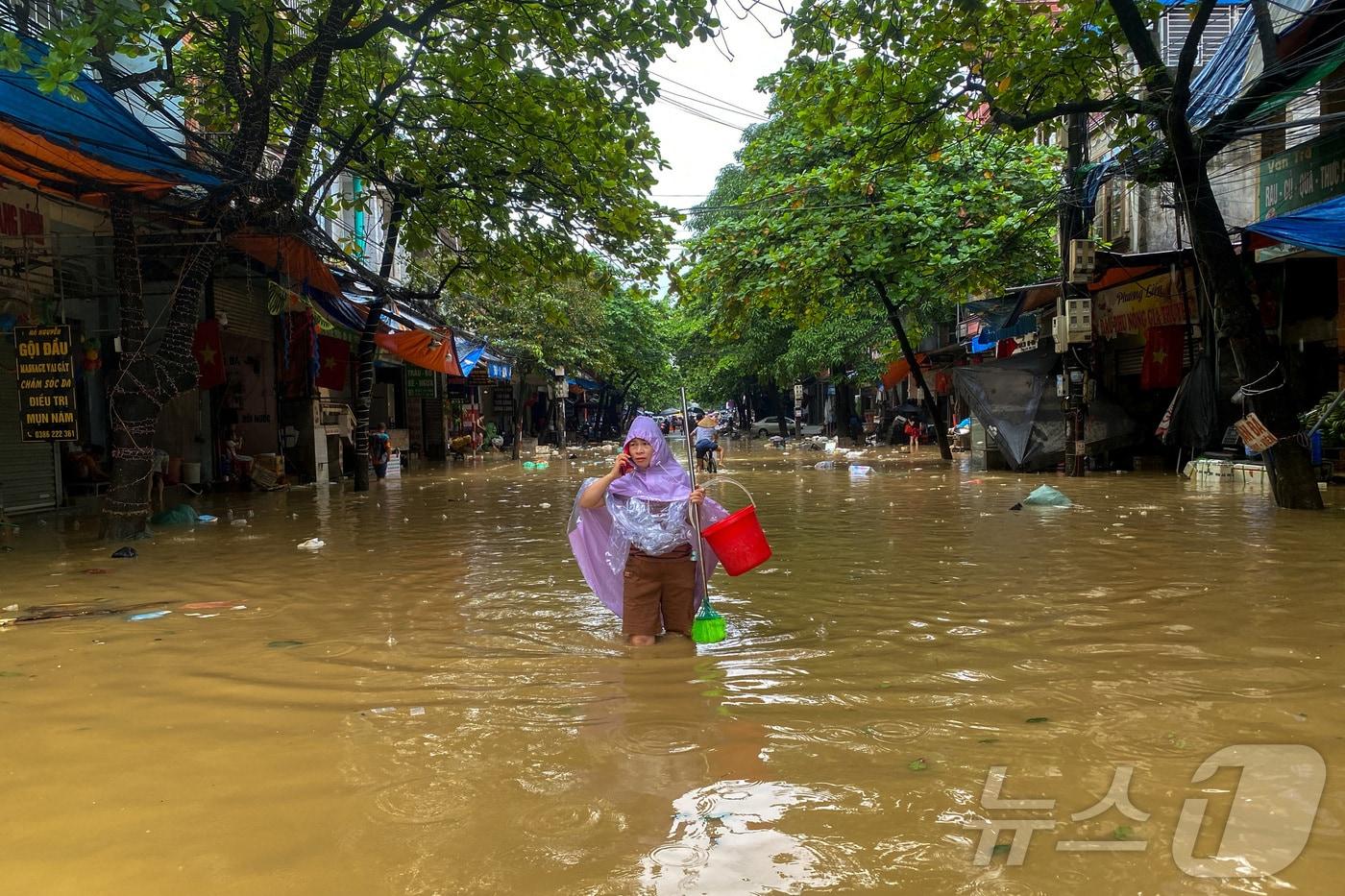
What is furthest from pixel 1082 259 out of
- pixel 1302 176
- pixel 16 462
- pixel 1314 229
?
pixel 16 462

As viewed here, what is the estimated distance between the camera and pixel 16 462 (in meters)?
12.5

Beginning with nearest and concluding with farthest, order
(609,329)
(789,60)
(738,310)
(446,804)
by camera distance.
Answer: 1. (446,804)
2. (789,60)
3. (738,310)
4. (609,329)

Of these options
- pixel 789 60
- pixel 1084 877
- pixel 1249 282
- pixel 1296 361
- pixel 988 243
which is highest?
pixel 789 60

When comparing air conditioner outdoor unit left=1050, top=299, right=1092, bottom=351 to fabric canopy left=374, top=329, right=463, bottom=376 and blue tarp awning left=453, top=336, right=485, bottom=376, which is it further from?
blue tarp awning left=453, top=336, right=485, bottom=376

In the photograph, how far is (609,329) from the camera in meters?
38.5

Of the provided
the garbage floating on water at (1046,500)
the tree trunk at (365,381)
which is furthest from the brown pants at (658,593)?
the tree trunk at (365,381)

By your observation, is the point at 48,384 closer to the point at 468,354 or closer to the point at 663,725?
the point at 663,725

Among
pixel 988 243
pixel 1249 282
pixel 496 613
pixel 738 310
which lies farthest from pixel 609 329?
pixel 496 613

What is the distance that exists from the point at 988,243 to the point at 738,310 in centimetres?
469

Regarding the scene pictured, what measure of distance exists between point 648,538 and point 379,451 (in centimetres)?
1679

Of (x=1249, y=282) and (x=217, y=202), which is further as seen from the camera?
(x=1249, y=282)

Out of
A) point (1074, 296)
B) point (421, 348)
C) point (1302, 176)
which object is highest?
point (1302, 176)

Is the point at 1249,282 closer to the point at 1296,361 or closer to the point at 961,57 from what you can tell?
the point at 1296,361

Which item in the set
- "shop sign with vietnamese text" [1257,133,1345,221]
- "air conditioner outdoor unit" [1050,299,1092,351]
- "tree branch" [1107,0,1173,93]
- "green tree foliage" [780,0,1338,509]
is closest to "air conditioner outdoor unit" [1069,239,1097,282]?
"air conditioner outdoor unit" [1050,299,1092,351]
